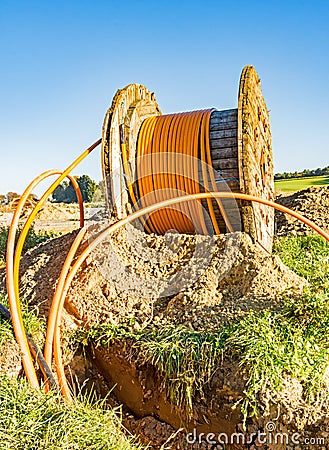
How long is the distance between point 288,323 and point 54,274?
7.98ft

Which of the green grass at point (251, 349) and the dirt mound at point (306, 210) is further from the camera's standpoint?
the dirt mound at point (306, 210)

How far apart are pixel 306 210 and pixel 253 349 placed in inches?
256

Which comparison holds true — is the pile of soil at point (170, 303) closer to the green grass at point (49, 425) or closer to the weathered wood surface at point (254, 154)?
the weathered wood surface at point (254, 154)

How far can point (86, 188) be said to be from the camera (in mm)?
21344

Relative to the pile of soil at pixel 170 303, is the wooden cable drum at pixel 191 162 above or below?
above

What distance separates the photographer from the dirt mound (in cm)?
830

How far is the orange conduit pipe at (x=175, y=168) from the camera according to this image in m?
5.38

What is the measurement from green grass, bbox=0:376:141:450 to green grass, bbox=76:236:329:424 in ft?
2.29

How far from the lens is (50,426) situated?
2885mm

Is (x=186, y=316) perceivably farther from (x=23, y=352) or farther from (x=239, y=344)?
(x=23, y=352)

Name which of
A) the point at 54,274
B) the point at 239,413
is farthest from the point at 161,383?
the point at 54,274

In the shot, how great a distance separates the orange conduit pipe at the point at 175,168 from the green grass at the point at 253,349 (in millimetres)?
1585

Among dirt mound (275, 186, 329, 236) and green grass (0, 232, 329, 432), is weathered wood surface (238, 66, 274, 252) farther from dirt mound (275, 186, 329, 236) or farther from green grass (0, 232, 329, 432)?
dirt mound (275, 186, 329, 236)

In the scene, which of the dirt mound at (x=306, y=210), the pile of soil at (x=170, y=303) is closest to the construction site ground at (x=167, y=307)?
the pile of soil at (x=170, y=303)
